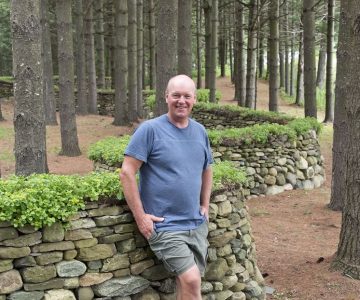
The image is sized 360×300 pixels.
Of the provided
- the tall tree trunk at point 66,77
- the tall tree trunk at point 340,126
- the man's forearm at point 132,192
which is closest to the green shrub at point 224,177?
the man's forearm at point 132,192

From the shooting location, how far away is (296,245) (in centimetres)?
734

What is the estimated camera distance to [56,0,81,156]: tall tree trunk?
12.4 m

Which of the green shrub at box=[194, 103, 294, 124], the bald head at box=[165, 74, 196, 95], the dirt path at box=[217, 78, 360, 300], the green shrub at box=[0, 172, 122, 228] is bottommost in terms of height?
the dirt path at box=[217, 78, 360, 300]

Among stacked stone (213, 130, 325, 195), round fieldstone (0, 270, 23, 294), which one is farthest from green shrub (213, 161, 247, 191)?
stacked stone (213, 130, 325, 195)

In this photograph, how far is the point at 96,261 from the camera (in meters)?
4.02

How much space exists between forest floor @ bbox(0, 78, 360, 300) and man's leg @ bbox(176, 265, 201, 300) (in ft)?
6.12

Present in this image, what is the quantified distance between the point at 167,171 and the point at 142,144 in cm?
28

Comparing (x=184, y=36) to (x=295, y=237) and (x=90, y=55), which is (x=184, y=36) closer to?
(x=295, y=237)

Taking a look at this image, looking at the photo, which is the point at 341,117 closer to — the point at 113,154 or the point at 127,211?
the point at 113,154

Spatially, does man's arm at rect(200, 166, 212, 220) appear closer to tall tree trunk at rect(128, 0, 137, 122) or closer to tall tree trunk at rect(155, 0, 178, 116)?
tall tree trunk at rect(155, 0, 178, 116)

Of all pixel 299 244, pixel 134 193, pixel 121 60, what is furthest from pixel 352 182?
pixel 121 60

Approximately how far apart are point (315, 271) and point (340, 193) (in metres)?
3.41

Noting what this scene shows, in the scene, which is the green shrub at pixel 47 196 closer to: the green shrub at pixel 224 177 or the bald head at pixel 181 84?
the bald head at pixel 181 84

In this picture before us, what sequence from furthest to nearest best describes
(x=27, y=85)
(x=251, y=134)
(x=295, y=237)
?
(x=251, y=134) → (x=295, y=237) → (x=27, y=85)
